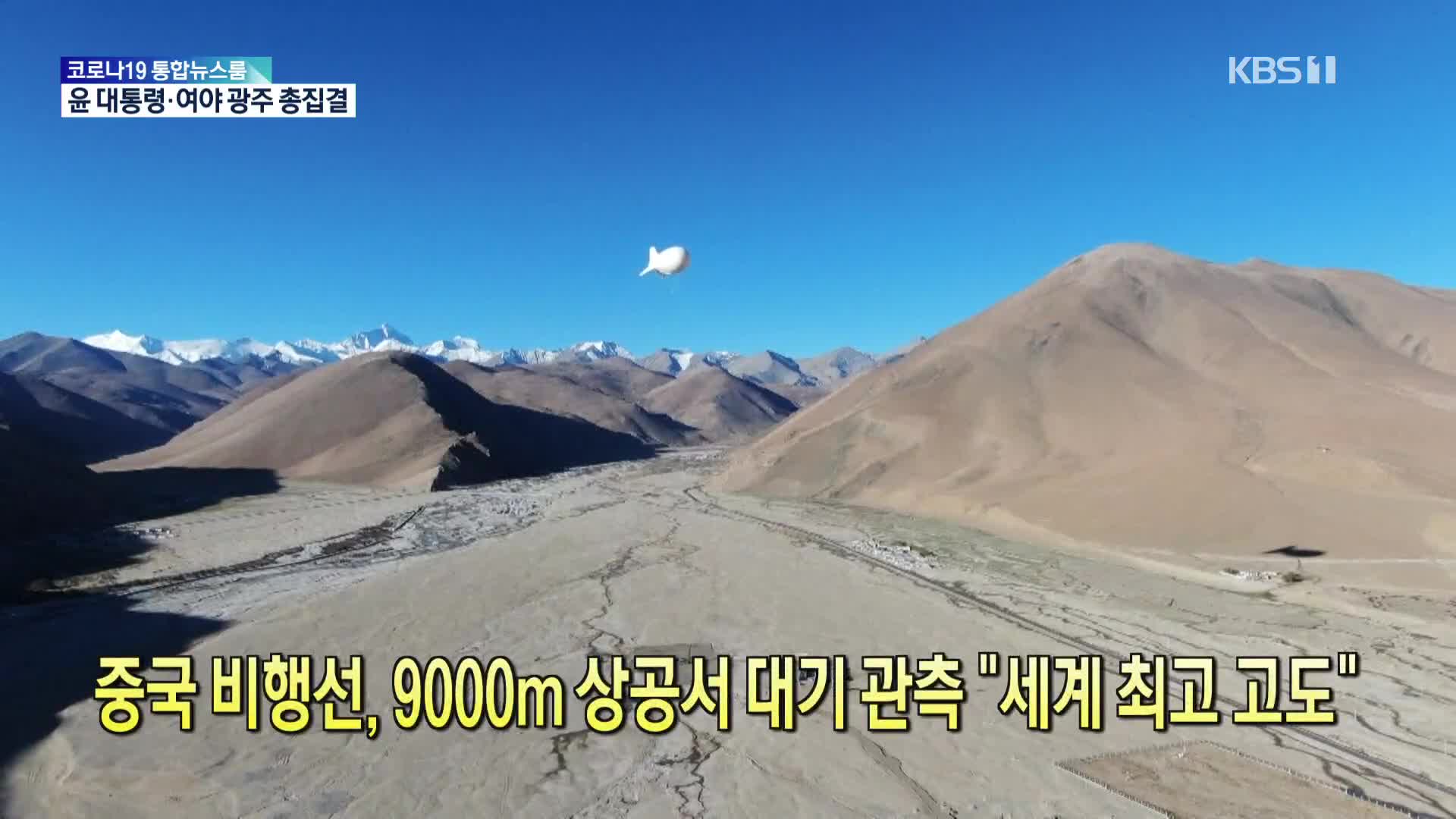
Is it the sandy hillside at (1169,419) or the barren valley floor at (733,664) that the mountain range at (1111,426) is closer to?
the sandy hillside at (1169,419)

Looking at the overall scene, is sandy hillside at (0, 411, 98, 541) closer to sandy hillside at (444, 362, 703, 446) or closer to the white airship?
the white airship

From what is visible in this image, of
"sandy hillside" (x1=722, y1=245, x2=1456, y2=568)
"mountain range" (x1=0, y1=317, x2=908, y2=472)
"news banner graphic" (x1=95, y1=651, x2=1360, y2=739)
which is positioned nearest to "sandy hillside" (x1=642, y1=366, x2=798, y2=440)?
"mountain range" (x1=0, y1=317, x2=908, y2=472)

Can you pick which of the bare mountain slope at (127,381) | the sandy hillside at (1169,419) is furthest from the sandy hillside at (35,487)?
the bare mountain slope at (127,381)

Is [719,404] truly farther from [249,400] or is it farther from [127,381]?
[127,381]

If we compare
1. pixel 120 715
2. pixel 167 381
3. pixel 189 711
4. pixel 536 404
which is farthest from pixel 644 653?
pixel 167 381

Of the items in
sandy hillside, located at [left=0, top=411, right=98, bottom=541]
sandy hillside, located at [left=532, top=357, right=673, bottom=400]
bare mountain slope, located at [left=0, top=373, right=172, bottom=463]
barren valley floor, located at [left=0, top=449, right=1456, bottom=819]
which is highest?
sandy hillside, located at [left=532, top=357, right=673, bottom=400]

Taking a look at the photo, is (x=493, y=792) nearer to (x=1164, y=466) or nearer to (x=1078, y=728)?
(x=1078, y=728)
